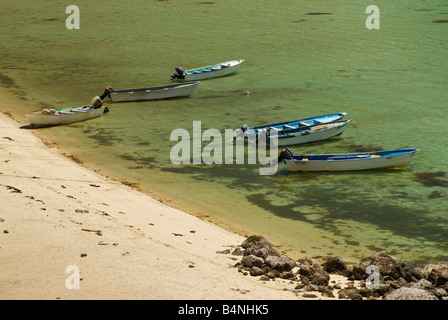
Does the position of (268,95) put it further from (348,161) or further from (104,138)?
(348,161)

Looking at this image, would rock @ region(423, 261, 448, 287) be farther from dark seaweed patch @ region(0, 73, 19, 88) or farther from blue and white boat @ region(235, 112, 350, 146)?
dark seaweed patch @ region(0, 73, 19, 88)

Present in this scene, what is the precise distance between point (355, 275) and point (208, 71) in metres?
25.2

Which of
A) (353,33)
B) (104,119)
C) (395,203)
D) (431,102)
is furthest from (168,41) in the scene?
(395,203)

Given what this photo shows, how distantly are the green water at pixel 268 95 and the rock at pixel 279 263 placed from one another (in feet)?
9.33

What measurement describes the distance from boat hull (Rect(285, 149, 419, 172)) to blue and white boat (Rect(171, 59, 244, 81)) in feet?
47.9

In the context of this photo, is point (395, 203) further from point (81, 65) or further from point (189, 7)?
point (189, 7)

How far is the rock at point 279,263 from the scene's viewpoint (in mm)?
15430

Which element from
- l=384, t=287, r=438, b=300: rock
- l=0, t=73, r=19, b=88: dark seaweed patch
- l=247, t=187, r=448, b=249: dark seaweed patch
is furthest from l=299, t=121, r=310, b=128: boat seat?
l=0, t=73, r=19, b=88: dark seaweed patch

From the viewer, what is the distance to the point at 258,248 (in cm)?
1664

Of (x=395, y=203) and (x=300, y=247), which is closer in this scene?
(x=300, y=247)

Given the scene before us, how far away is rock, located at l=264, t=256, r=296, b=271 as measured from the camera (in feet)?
50.6

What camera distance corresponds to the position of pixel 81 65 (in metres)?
42.8
